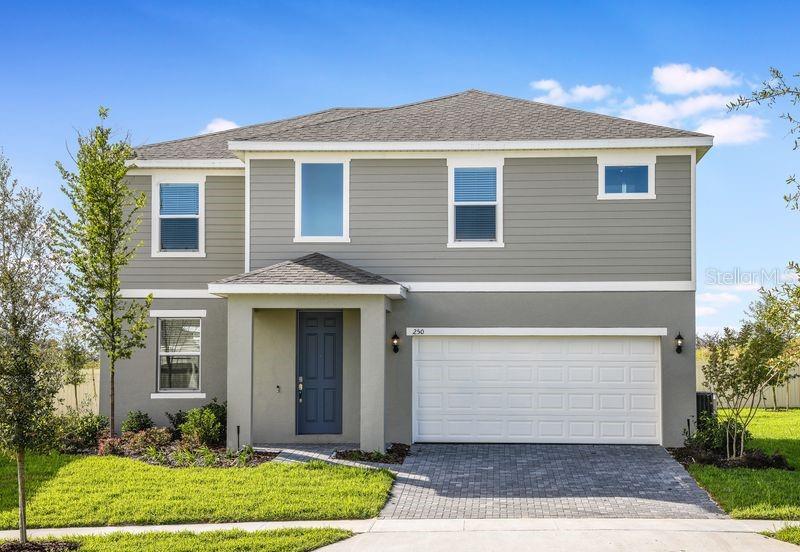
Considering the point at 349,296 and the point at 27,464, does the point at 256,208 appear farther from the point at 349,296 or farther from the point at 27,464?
the point at 27,464

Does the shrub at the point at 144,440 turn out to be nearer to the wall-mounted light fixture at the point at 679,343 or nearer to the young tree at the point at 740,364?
the wall-mounted light fixture at the point at 679,343

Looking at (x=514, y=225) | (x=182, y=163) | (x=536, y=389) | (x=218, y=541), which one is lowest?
(x=218, y=541)

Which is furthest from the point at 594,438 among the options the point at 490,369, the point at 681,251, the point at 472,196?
the point at 472,196

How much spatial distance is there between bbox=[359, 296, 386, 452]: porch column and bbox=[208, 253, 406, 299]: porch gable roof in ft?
1.14

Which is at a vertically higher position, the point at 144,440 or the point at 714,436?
the point at 714,436

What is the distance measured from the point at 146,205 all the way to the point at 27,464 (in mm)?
5777

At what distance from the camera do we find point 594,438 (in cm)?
1572

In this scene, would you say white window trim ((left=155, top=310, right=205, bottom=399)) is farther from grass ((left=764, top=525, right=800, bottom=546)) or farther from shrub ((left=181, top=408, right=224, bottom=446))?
grass ((left=764, top=525, right=800, bottom=546))

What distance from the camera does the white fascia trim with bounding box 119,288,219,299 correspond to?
55.9ft

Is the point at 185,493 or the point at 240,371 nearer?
the point at 185,493

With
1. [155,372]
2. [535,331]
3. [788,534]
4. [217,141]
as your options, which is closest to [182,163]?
[217,141]

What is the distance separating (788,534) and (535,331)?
6.74m

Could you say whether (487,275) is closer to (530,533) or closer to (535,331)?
(535,331)

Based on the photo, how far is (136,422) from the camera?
1638 centimetres
